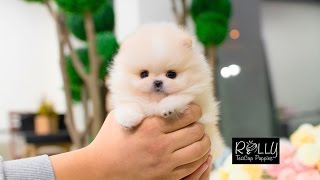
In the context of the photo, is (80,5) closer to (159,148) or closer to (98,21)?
(98,21)

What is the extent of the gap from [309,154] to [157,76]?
36 centimetres

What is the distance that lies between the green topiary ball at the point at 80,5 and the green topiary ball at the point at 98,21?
6 centimetres

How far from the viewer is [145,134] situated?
23.0 inches

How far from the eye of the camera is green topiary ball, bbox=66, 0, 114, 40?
122 cm

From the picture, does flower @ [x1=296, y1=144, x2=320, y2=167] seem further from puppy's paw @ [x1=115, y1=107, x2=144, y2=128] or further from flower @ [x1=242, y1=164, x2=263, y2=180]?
puppy's paw @ [x1=115, y1=107, x2=144, y2=128]

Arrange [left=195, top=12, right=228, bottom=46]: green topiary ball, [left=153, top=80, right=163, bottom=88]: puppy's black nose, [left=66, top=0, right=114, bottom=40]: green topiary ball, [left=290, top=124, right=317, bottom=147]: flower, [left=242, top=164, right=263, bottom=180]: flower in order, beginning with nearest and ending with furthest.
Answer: [left=153, top=80, right=163, bottom=88]: puppy's black nose
[left=242, top=164, right=263, bottom=180]: flower
[left=290, top=124, right=317, bottom=147]: flower
[left=195, top=12, right=228, bottom=46]: green topiary ball
[left=66, top=0, right=114, bottom=40]: green topiary ball

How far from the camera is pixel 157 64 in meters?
0.57

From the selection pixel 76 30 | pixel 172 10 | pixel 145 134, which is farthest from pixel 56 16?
pixel 145 134

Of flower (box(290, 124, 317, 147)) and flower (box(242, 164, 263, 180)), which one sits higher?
flower (box(290, 124, 317, 147))

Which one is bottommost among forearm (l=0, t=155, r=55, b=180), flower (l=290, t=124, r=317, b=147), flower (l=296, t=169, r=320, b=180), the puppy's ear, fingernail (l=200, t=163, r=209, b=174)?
flower (l=296, t=169, r=320, b=180)

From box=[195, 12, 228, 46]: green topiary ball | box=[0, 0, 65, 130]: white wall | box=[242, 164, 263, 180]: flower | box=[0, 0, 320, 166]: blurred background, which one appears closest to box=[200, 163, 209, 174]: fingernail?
box=[242, 164, 263, 180]: flower

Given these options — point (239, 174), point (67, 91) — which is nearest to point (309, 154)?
point (239, 174)

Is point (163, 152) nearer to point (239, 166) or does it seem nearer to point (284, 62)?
point (239, 166)

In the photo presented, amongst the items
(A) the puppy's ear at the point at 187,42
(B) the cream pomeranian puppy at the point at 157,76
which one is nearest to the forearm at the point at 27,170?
(B) the cream pomeranian puppy at the point at 157,76
